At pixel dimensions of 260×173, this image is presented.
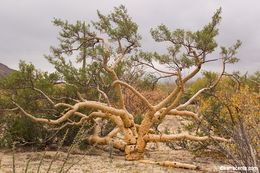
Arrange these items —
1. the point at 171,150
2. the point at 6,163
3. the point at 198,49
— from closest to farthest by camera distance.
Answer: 1. the point at 6,163
2. the point at 198,49
3. the point at 171,150

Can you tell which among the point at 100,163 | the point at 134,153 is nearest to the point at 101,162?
the point at 100,163

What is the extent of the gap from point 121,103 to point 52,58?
265 cm

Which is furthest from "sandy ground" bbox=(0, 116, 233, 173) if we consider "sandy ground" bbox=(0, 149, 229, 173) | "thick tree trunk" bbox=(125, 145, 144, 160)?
"thick tree trunk" bbox=(125, 145, 144, 160)

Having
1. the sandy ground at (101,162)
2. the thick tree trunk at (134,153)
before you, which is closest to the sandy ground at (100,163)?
the sandy ground at (101,162)

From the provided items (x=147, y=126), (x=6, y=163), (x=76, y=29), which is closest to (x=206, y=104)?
(x=147, y=126)

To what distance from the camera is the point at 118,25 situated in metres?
10.9

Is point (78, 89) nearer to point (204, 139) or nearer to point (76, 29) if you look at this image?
point (76, 29)

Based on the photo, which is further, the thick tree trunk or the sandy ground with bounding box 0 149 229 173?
the thick tree trunk

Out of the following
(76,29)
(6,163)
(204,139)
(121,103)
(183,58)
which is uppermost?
(76,29)

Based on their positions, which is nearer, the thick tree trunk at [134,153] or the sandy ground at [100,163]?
the sandy ground at [100,163]

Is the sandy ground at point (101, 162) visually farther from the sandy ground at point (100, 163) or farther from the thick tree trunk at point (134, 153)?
the thick tree trunk at point (134, 153)

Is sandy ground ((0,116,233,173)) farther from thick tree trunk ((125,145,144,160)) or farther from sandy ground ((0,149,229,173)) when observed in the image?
thick tree trunk ((125,145,144,160))

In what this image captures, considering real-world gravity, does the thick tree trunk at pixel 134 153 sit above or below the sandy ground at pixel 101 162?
above

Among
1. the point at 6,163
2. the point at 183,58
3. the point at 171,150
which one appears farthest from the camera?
the point at 171,150
